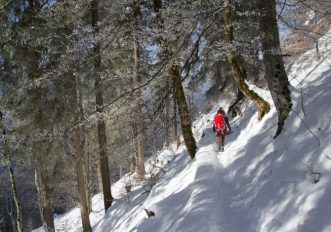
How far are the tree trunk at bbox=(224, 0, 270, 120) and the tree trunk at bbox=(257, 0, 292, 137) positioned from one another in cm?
62

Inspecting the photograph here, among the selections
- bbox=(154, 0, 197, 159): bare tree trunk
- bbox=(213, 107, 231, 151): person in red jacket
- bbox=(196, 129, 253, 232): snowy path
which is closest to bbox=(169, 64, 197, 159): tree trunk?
bbox=(154, 0, 197, 159): bare tree trunk

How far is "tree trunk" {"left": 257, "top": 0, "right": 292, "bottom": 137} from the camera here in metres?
7.70

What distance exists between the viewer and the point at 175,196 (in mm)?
7926

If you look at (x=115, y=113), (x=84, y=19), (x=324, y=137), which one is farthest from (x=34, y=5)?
(x=324, y=137)

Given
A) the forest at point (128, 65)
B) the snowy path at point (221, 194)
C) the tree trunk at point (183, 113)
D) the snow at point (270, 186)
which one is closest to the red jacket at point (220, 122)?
the forest at point (128, 65)

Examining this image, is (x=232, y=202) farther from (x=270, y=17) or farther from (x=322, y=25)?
(x=322, y=25)

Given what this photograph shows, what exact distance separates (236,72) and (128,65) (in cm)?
695

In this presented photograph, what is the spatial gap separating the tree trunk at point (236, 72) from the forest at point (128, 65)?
0.08ft

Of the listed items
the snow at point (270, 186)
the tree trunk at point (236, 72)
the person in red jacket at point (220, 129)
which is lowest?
the person in red jacket at point (220, 129)

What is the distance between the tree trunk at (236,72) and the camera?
8.17 meters

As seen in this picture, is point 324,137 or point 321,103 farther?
point 321,103

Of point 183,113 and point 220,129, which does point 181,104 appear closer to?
point 183,113

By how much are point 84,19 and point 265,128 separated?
9.31 meters

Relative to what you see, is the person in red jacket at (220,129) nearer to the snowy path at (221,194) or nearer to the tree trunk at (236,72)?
the snowy path at (221,194)
